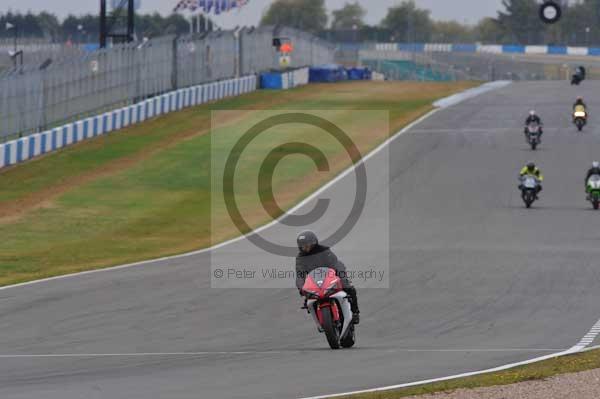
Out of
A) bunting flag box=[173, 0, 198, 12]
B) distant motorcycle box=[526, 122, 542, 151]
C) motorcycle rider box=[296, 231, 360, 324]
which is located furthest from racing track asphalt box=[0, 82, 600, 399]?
bunting flag box=[173, 0, 198, 12]

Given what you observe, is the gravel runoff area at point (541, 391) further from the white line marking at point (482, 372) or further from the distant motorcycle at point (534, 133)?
the distant motorcycle at point (534, 133)

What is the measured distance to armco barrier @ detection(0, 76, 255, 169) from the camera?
135 ft

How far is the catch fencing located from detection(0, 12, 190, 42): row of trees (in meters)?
69.2

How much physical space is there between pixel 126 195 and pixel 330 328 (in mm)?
21876

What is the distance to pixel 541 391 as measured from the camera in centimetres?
1166

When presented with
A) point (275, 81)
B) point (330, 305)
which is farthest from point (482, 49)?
point (330, 305)

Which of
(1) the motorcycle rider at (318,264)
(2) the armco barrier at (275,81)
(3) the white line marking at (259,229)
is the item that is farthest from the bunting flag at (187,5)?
(1) the motorcycle rider at (318,264)

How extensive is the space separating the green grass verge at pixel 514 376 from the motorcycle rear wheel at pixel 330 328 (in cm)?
261

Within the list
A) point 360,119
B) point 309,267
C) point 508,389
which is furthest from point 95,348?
point 360,119

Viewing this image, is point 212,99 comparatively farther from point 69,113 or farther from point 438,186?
point 438,186

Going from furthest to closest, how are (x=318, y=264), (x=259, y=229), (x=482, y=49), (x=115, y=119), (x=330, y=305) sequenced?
(x=482, y=49)
(x=115, y=119)
(x=259, y=229)
(x=318, y=264)
(x=330, y=305)

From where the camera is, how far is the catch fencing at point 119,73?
142ft

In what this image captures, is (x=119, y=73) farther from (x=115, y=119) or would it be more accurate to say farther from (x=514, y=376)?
(x=514, y=376)

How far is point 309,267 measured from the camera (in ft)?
51.6
